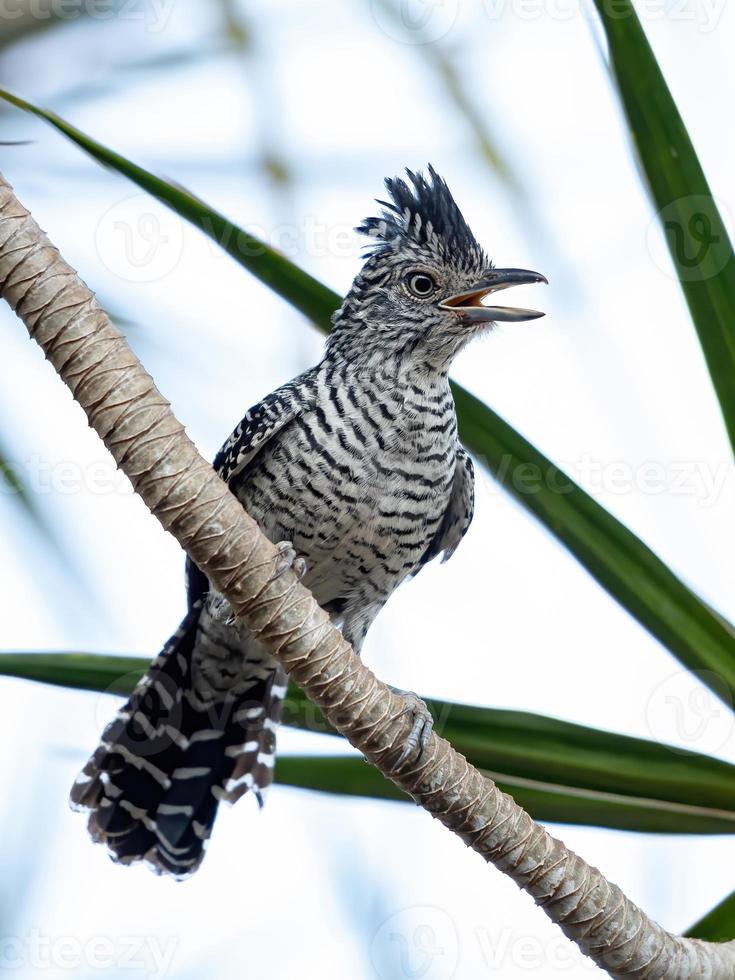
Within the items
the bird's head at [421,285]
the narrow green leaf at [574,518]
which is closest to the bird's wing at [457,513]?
the bird's head at [421,285]

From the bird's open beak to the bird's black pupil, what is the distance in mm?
104

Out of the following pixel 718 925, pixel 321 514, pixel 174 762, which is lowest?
pixel 718 925

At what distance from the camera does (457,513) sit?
4.22m

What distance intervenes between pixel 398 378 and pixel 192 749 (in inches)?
62.1

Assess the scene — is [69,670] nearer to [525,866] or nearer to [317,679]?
[317,679]

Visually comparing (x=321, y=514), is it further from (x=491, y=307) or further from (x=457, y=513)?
(x=491, y=307)

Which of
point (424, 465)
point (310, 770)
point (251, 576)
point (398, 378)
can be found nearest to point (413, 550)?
point (424, 465)

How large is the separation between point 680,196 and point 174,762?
2.60m

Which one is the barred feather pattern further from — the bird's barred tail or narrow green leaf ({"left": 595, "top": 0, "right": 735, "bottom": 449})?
narrow green leaf ({"left": 595, "top": 0, "right": 735, "bottom": 449})

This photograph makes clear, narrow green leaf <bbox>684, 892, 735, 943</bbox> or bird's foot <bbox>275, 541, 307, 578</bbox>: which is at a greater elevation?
bird's foot <bbox>275, 541, 307, 578</bbox>

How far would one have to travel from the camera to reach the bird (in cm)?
375

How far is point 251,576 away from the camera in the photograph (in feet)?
8.38
